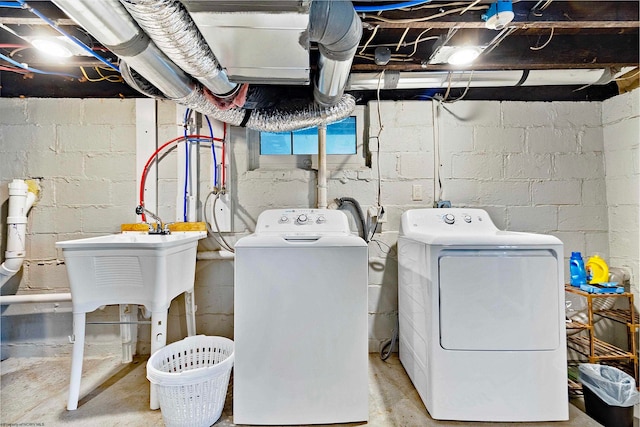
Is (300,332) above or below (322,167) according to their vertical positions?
below

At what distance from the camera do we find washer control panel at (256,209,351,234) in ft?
5.94

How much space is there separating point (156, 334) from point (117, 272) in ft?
1.17

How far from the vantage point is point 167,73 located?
1.32 metres

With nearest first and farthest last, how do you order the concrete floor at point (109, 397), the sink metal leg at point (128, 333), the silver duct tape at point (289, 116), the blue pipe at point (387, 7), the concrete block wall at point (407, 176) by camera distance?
the blue pipe at point (387, 7), the concrete floor at point (109, 397), the silver duct tape at point (289, 116), the sink metal leg at point (128, 333), the concrete block wall at point (407, 176)

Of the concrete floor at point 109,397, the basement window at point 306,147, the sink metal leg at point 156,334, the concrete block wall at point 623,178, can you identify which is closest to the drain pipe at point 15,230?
the concrete floor at point 109,397

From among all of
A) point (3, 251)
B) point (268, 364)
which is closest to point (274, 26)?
point (268, 364)

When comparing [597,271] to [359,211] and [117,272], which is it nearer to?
[359,211]

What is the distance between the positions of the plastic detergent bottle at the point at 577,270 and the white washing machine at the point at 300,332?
4.88 ft

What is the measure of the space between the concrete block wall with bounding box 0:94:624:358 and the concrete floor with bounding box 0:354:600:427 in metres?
0.29

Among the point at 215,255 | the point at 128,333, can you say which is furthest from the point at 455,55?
the point at 128,333

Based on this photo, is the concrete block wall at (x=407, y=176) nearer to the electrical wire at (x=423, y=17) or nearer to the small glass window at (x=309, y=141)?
the small glass window at (x=309, y=141)

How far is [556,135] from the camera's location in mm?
2061

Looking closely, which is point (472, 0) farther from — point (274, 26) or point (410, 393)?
point (410, 393)

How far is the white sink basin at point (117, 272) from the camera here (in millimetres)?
1419
